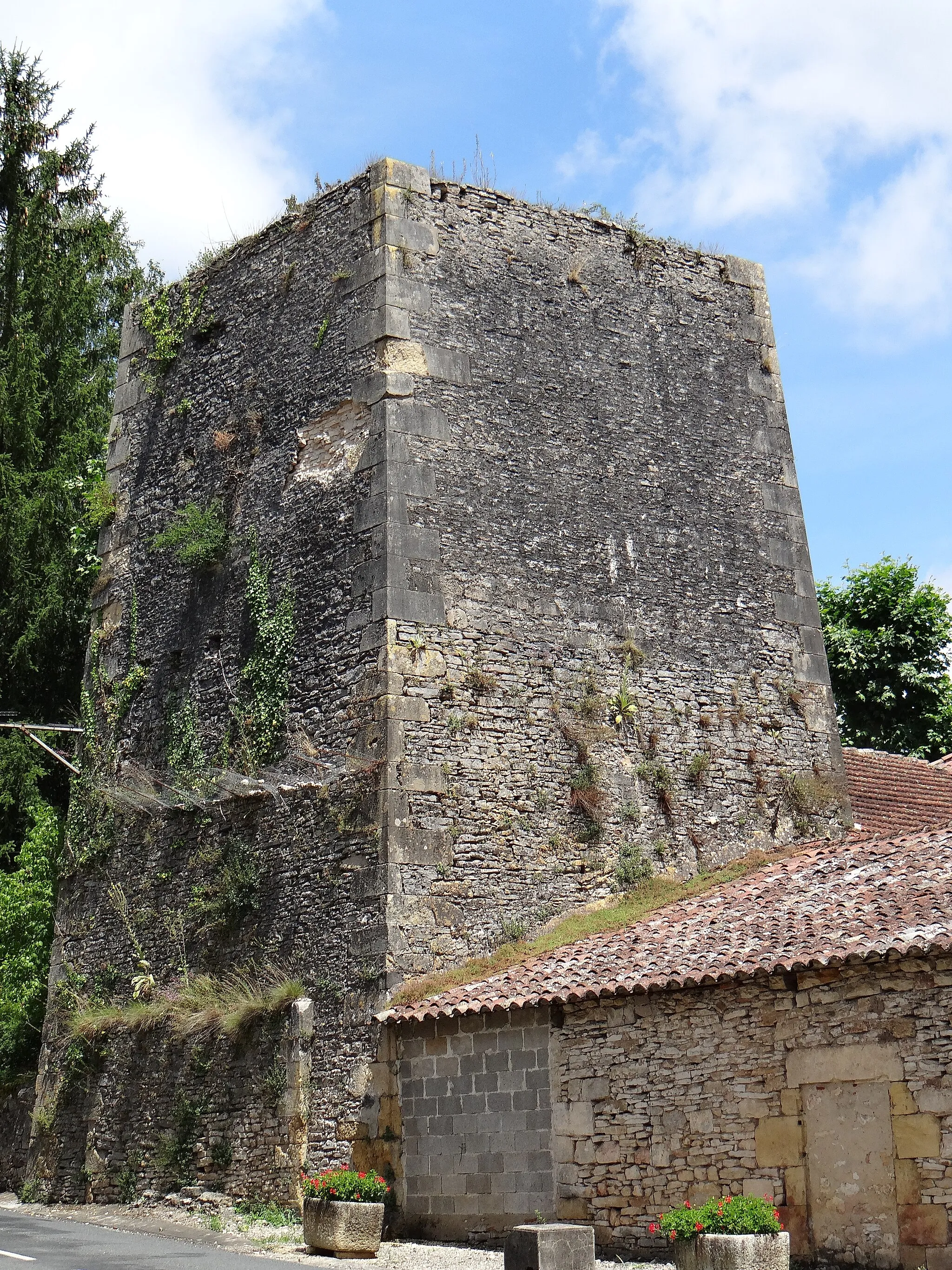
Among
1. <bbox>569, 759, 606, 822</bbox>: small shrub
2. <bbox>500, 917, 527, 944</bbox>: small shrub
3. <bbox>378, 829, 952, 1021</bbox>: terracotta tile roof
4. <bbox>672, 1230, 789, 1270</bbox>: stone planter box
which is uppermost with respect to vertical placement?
<bbox>569, 759, 606, 822</bbox>: small shrub

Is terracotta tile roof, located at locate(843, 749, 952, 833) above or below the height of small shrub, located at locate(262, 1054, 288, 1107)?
above

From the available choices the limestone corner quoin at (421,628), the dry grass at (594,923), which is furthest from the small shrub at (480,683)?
the dry grass at (594,923)

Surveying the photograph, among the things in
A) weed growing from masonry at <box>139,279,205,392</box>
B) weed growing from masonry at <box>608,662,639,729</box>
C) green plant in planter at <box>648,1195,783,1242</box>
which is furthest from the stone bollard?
weed growing from masonry at <box>139,279,205,392</box>

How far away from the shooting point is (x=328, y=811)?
42.9 feet

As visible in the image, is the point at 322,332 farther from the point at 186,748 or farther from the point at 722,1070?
the point at 722,1070

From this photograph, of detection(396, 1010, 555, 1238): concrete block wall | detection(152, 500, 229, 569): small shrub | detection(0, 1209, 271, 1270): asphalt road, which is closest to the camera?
detection(0, 1209, 271, 1270): asphalt road

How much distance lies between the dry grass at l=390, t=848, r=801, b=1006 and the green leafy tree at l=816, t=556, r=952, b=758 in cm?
1143

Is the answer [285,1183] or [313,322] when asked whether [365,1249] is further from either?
[313,322]

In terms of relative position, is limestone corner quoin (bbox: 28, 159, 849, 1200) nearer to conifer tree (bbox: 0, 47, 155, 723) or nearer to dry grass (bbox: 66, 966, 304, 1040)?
dry grass (bbox: 66, 966, 304, 1040)

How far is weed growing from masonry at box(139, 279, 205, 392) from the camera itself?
16469 mm

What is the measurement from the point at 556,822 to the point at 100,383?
1308cm

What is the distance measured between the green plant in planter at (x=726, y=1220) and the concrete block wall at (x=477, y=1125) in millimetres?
2082

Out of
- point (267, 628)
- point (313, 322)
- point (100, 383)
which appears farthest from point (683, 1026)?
point (100, 383)

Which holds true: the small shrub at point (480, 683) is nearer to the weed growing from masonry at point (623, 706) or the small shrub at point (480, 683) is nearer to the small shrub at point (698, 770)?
the weed growing from masonry at point (623, 706)
